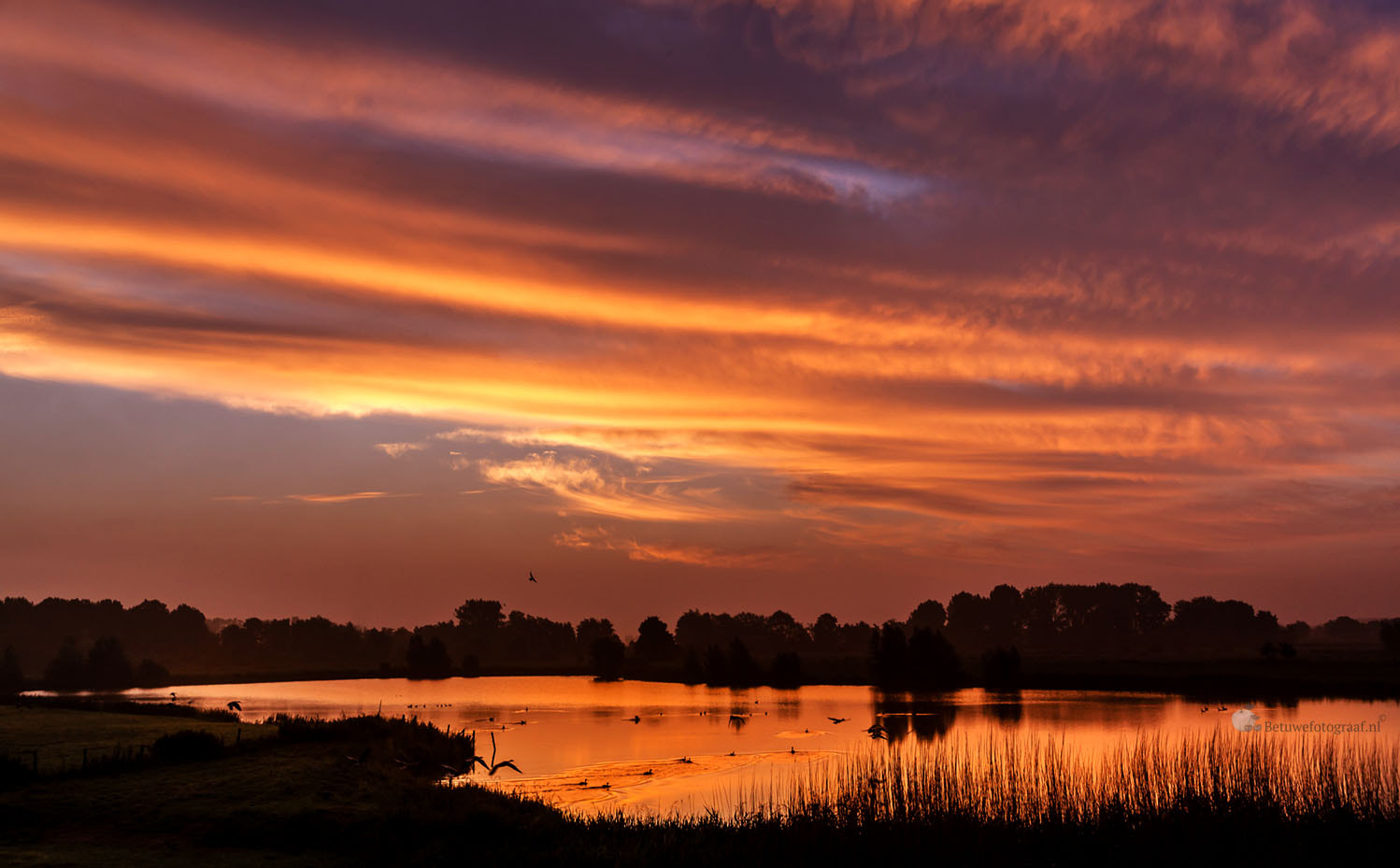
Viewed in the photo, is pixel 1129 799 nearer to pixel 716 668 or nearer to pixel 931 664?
pixel 931 664

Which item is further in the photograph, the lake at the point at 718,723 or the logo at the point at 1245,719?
the logo at the point at 1245,719

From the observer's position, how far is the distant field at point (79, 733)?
38.7 meters

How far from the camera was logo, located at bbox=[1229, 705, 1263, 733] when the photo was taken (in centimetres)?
7111

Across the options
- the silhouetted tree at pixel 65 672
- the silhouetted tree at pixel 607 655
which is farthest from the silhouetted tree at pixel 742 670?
the silhouetted tree at pixel 65 672

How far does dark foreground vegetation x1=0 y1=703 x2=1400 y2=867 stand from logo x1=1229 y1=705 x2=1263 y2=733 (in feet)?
127

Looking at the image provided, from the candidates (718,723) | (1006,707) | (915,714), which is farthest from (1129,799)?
(1006,707)

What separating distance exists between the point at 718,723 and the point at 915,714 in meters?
18.7

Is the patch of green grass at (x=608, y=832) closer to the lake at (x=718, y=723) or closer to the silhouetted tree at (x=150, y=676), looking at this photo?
the lake at (x=718, y=723)

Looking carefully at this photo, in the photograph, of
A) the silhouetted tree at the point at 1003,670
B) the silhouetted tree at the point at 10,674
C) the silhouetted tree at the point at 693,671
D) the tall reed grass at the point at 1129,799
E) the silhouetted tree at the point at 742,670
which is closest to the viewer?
the tall reed grass at the point at 1129,799

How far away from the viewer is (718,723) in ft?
293

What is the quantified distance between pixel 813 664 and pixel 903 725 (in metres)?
117

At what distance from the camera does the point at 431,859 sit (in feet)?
91.1

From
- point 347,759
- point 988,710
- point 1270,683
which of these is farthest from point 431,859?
point 1270,683

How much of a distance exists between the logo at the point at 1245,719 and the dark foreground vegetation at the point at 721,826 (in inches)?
1524
